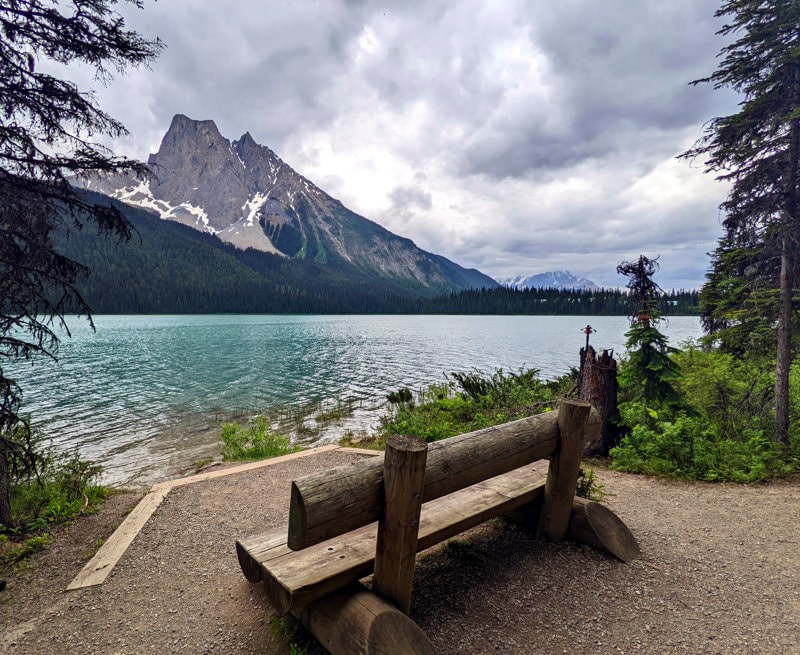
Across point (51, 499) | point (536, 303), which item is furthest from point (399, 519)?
point (536, 303)

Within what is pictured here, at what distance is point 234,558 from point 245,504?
1622mm

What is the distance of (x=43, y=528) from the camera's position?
216 inches

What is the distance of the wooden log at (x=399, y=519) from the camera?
270 cm

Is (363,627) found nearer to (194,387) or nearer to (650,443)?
(650,443)

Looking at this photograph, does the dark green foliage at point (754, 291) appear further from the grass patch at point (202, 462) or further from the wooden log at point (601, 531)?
the grass patch at point (202, 462)

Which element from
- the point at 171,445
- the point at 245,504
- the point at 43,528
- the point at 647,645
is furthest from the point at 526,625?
the point at 171,445

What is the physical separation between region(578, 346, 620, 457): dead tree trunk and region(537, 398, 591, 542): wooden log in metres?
4.24

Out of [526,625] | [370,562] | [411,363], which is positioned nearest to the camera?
[370,562]

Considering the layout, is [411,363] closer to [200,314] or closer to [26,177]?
[26,177]

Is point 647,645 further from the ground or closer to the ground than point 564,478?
closer to the ground

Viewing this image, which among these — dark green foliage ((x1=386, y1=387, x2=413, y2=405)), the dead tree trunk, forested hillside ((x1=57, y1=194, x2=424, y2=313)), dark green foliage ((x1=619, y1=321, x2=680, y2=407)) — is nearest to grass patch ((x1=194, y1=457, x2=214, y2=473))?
dark green foliage ((x1=386, y1=387, x2=413, y2=405))

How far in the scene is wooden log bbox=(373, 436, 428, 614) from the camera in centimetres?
270

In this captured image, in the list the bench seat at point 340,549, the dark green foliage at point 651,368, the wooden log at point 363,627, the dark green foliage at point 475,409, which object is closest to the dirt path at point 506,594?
the wooden log at point 363,627

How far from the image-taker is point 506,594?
3.54 m
